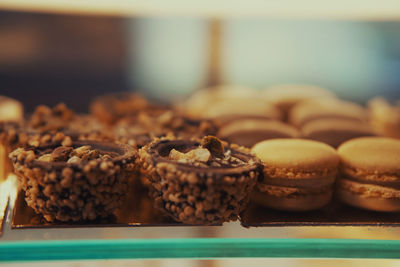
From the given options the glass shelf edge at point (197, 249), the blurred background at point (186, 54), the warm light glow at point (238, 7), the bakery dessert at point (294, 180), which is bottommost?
the glass shelf edge at point (197, 249)

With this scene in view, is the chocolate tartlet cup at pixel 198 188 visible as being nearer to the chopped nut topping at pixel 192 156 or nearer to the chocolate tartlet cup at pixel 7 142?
the chopped nut topping at pixel 192 156

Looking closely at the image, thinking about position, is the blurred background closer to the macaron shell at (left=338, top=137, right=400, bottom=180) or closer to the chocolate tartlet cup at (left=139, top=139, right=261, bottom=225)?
the macaron shell at (left=338, top=137, right=400, bottom=180)

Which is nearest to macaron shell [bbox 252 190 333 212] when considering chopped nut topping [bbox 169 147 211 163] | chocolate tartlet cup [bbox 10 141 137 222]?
chopped nut topping [bbox 169 147 211 163]

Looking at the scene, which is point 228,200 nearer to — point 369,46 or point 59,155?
point 59,155

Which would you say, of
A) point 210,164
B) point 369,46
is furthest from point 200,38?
point 210,164

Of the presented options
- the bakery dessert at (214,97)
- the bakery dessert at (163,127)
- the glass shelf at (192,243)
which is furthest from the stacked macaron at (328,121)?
the glass shelf at (192,243)

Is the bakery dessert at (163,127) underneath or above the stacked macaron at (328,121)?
above
